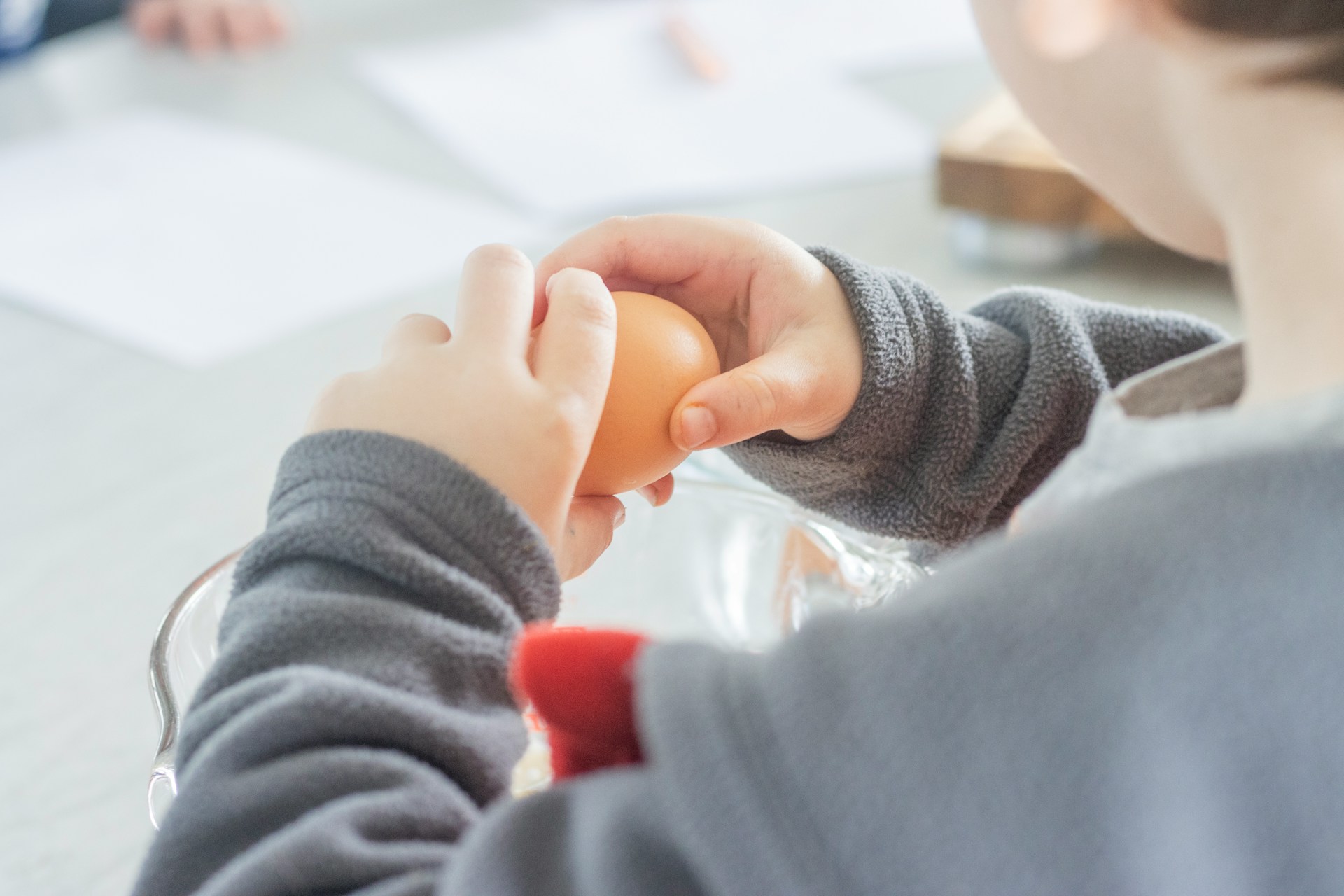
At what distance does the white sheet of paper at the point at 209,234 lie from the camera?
857mm

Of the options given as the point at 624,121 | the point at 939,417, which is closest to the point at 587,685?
the point at 939,417

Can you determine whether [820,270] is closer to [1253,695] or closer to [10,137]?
[1253,695]

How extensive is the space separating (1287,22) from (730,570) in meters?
0.31

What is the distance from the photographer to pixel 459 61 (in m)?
1.25

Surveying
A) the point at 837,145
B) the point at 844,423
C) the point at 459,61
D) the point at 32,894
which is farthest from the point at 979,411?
the point at 459,61

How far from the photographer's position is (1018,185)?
0.87m

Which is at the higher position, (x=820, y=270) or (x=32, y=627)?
(x=820, y=270)

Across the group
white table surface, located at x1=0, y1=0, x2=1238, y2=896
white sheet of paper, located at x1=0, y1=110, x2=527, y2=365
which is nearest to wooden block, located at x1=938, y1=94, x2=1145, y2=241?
white table surface, located at x1=0, y1=0, x2=1238, y2=896

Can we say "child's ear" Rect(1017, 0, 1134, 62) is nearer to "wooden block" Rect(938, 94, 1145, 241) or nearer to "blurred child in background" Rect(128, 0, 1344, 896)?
"blurred child in background" Rect(128, 0, 1344, 896)

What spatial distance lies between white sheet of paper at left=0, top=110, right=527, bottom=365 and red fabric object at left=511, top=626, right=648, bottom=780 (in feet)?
1.88

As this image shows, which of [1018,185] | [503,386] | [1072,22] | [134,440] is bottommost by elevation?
[134,440]

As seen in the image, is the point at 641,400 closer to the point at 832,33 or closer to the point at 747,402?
the point at 747,402

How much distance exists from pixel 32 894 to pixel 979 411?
0.42 m

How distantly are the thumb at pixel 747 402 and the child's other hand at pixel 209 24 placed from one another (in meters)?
1.04
